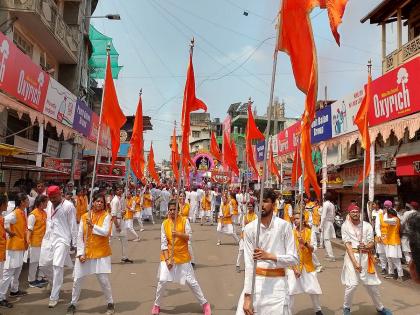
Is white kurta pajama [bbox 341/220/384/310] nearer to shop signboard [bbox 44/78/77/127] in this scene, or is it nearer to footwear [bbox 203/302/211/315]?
footwear [bbox 203/302/211/315]

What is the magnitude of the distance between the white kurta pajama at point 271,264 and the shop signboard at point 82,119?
43.1 ft

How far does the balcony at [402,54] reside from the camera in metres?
14.4

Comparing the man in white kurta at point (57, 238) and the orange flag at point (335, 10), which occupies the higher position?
the orange flag at point (335, 10)

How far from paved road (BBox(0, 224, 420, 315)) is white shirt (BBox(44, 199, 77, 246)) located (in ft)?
3.34

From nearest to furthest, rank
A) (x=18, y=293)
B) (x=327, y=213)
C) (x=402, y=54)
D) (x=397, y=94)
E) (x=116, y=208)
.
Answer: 1. (x=18, y=293)
2. (x=397, y=94)
3. (x=116, y=208)
4. (x=327, y=213)
5. (x=402, y=54)

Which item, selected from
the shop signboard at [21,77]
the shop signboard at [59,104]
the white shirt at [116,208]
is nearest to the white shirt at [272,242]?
the white shirt at [116,208]

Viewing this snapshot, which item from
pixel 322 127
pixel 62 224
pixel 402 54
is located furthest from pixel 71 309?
pixel 402 54

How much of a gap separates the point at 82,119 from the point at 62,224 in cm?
1055

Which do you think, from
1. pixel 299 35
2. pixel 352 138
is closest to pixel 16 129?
pixel 352 138

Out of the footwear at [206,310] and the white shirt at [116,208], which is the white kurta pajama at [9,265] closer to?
the footwear at [206,310]

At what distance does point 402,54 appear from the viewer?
15172 millimetres

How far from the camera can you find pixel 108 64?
827 cm

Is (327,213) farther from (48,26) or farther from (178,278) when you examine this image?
(48,26)

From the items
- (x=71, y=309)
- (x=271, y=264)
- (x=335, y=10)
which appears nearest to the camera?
(x=271, y=264)
